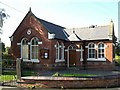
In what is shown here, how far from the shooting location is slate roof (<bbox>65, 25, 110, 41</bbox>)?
99.2 feet

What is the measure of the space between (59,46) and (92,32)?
18.0 ft

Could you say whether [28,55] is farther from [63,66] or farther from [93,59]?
[93,59]

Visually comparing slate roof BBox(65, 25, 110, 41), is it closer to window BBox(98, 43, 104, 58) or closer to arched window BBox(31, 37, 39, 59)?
window BBox(98, 43, 104, 58)

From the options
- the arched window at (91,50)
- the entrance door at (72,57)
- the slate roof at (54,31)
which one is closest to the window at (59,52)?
the slate roof at (54,31)

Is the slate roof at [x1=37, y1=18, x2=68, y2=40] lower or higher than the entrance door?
higher

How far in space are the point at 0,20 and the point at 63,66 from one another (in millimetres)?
11651

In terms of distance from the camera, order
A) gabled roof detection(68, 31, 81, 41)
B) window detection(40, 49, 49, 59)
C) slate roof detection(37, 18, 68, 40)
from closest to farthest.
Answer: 1. window detection(40, 49, 49, 59)
2. slate roof detection(37, 18, 68, 40)
3. gabled roof detection(68, 31, 81, 41)

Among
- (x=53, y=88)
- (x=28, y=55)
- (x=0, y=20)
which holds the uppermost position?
(x=0, y=20)

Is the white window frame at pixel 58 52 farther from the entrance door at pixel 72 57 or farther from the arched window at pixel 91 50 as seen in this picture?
the arched window at pixel 91 50

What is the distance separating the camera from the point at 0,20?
33.4m

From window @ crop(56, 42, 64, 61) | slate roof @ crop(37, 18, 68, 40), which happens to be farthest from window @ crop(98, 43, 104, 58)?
window @ crop(56, 42, 64, 61)

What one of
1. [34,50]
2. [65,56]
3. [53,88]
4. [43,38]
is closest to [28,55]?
[34,50]

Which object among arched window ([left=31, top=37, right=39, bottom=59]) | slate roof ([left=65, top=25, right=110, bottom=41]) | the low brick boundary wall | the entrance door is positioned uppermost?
slate roof ([left=65, top=25, right=110, bottom=41])

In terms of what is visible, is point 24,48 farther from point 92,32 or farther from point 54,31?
point 92,32
